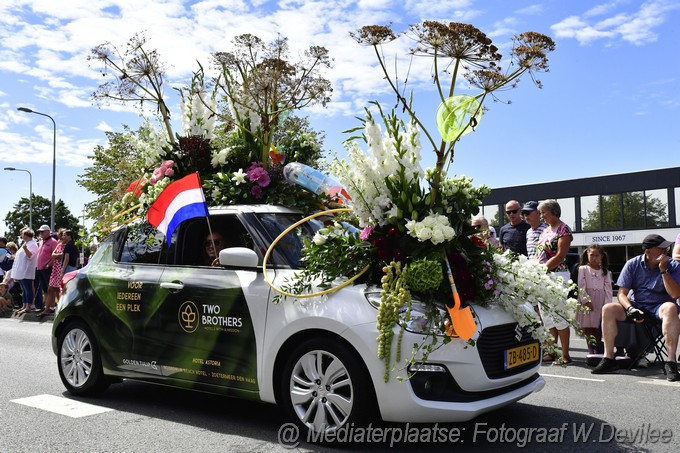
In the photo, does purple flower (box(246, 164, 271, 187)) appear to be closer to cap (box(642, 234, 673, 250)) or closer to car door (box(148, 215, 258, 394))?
car door (box(148, 215, 258, 394))

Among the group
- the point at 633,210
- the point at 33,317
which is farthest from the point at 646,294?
the point at 633,210

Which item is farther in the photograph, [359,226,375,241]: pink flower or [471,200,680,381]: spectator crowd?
[471,200,680,381]: spectator crowd

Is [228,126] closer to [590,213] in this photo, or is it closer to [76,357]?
[76,357]

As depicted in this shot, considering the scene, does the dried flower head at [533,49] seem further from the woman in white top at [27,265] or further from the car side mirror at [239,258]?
the woman in white top at [27,265]

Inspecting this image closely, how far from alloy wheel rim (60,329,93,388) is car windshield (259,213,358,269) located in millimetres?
2270

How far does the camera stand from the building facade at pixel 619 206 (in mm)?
41406

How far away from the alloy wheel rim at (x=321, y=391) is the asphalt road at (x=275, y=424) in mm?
158

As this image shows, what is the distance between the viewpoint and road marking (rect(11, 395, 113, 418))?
5871 millimetres

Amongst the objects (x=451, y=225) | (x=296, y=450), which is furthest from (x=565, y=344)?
(x=296, y=450)

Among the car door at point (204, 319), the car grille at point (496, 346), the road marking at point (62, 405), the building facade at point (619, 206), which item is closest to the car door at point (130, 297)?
the car door at point (204, 319)

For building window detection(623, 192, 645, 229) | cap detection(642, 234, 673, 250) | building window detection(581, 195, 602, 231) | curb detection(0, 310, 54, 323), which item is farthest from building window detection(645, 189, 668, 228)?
cap detection(642, 234, 673, 250)

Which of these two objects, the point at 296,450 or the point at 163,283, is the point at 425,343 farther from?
the point at 163,283

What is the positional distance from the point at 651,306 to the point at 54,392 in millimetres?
6568

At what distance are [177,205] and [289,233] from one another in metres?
1.09
